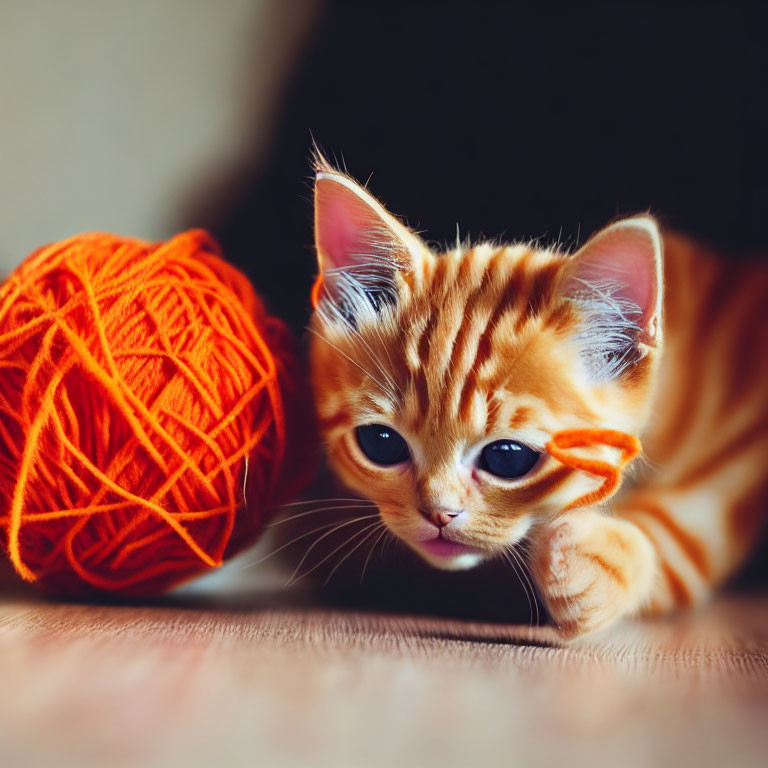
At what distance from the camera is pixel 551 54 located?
0.86m

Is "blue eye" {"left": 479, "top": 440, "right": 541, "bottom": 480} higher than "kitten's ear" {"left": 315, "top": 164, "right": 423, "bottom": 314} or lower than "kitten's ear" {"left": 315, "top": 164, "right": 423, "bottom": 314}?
lower

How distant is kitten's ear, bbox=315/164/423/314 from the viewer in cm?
65

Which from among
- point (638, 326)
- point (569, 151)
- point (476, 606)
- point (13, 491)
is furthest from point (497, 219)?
point (13, 491)

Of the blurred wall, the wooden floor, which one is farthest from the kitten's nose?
Result: the blurred wall

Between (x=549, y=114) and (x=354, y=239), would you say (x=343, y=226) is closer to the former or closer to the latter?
(x=354, y=239)

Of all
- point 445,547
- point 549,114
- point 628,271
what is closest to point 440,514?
point 445,547

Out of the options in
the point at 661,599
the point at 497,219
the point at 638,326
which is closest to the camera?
the point at 638,326

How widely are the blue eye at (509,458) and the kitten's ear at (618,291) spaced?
10 centimetres

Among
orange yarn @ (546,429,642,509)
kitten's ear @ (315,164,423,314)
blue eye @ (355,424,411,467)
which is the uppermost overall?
kitten's ear @ (315,164,423,314)

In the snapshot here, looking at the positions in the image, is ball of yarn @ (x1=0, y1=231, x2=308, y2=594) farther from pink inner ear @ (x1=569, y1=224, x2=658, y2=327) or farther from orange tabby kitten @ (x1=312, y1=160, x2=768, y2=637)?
pink inner ear @ (x1=569, y1=224, x2=658, y2=327)

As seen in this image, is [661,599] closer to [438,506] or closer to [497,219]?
[438,506]

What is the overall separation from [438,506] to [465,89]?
53cm

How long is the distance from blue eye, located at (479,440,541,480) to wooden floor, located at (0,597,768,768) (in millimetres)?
153

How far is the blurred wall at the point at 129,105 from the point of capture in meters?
0.89
